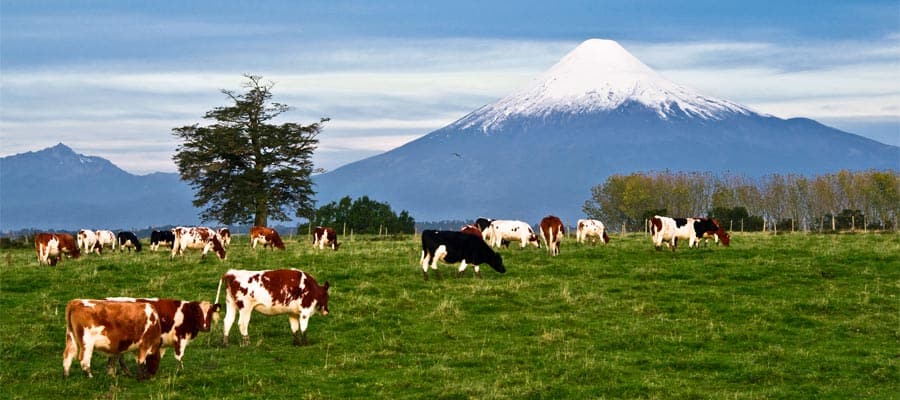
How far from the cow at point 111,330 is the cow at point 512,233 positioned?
926 inches

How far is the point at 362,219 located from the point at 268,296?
6613cm

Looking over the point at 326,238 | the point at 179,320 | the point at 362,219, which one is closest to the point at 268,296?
the point at 179,320

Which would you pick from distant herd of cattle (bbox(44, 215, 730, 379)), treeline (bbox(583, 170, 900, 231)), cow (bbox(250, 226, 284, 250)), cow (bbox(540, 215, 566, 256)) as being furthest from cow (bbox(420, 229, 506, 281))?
treeline (bbox(583, 170, 900, 231))

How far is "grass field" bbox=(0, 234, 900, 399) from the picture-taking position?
1662 centimetres

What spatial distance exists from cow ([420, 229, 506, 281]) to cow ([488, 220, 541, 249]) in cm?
958

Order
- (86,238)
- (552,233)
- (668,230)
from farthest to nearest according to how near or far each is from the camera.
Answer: (86,238)
(668,230)
(552,233)

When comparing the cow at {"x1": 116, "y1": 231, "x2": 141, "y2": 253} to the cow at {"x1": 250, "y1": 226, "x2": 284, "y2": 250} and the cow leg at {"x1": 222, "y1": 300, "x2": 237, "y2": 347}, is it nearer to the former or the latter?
the cow at {"x1": 250, "y1": 226, "x2": 284, "y2": 250}

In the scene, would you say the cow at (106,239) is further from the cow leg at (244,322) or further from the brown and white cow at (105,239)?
the cow leg at (244,322)

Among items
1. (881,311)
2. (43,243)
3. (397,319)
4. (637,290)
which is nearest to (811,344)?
(881,311)

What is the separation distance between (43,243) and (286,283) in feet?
66.8

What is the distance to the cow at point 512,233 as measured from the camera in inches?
1542

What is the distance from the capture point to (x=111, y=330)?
53.0 ft

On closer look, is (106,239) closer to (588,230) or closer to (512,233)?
(512,233)

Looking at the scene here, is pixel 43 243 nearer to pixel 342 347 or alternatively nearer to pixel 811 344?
pixel 342 347
